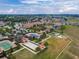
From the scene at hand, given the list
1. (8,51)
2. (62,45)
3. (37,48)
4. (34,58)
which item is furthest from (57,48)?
(8,51)

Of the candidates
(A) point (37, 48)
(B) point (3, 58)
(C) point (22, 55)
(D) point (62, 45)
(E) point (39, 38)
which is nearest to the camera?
(B) point (3, 58)

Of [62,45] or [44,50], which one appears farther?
[62,45]

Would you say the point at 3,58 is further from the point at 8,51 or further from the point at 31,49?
the point at 31,49

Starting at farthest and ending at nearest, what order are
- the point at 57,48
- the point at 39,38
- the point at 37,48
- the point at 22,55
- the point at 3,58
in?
1. the point at 39,38
2. the point at 57,48
3. the point at 37,48
4. the point at 22,55
5. the point at 3,58

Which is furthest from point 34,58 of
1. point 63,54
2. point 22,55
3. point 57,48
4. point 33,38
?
point 33,38

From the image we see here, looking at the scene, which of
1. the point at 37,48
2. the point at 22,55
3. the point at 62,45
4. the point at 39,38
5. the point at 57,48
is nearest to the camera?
the point at 22,55

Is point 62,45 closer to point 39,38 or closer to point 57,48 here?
point 57,48

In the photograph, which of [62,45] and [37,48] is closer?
[37,48]

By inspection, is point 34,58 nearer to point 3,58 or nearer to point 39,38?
point 3,58

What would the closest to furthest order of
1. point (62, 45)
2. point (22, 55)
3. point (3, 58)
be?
point (3, 58) → point (22, 55) → point (62, 45)
